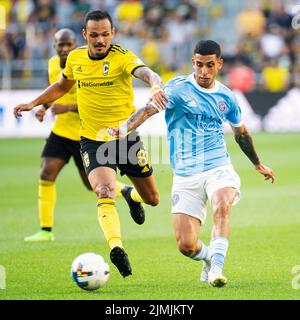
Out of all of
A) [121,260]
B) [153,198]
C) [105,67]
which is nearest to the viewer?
[121,260]

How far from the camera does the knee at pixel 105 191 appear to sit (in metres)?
8.95

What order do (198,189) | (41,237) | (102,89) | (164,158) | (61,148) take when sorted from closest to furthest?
1. (198,189)
2. (102,89)
3. (41,237)
4. (61,148)
5. (164,158)

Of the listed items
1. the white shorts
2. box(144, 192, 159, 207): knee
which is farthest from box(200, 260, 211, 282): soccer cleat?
box(144, 192, 159, 207): knee

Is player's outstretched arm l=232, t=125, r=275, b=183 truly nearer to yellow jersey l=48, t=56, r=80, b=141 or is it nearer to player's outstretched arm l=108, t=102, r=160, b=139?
player's outstretched arm l=108, t=102, r=160, b=139

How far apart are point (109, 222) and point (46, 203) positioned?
3295 millimetres

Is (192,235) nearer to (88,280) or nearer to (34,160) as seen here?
(88,280)

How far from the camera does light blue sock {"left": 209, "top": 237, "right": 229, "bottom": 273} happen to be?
26.2 ft

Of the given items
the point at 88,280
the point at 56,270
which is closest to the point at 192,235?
the point at 88,280

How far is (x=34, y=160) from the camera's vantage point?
2209 centimetres

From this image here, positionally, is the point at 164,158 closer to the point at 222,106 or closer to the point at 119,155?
the point at 119,155

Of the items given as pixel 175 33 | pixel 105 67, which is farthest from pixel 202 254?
pixel 175 33

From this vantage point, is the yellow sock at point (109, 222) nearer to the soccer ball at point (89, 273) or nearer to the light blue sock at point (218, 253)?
the soccer ball at point (89, 273)

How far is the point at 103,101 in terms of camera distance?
31.2 feet

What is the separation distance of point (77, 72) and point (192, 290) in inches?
108
